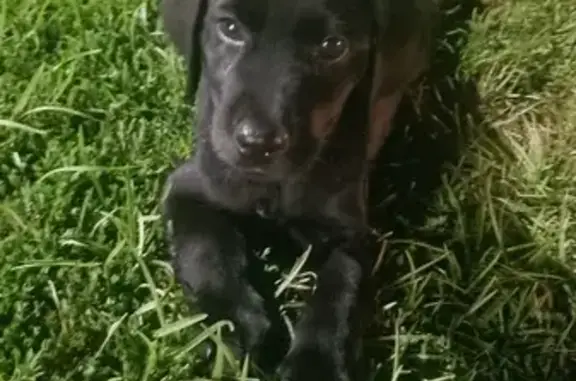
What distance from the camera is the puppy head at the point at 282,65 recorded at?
5.62ft

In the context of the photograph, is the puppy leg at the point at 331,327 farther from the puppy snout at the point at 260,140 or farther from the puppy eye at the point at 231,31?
the puppy eye at the point at 231,31

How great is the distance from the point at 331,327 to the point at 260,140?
35cm

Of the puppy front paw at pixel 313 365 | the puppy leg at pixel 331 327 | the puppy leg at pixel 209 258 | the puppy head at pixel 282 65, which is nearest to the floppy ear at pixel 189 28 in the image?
the puppy head at pixel 282 65

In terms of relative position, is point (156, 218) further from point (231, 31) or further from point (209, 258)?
point (231, 31)

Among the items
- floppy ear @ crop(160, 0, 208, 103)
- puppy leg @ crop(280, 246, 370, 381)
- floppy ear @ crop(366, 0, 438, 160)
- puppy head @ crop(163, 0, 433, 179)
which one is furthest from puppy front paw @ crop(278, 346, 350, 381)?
floppy ear @ crop(160, 0, 208, 103)

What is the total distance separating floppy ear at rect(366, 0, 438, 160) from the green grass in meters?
0.18

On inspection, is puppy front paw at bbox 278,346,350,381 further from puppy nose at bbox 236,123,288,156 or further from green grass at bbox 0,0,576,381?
puppy nose at bbox 236,123,288,156

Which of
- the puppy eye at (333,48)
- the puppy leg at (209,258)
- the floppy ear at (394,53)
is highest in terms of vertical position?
the puppy eye at (333,48)

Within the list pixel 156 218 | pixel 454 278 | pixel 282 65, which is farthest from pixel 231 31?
pixel 454 278

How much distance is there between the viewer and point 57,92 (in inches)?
88.0

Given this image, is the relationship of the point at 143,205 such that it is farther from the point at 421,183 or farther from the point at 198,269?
the point at 421,183

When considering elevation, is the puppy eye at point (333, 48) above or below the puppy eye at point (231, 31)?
below

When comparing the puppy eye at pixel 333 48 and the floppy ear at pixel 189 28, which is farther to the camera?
the floppy ear at pixel 189 28

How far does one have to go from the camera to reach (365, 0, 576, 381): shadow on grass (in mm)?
1927
